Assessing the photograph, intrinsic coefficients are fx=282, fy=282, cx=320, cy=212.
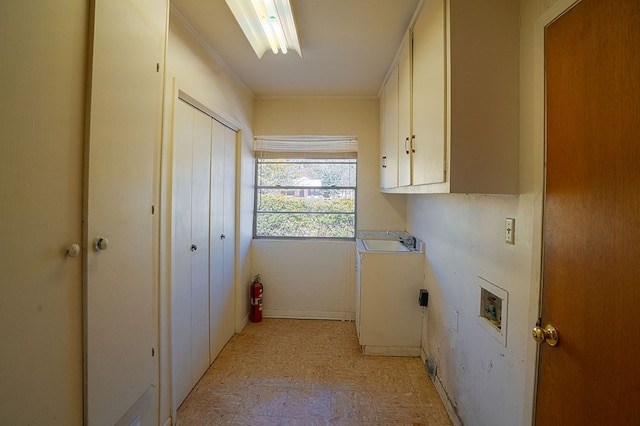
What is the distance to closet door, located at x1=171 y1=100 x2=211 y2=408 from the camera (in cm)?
178

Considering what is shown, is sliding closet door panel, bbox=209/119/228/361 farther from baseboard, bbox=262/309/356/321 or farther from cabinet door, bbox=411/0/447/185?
cabinet door, bbox=411/0/447/185

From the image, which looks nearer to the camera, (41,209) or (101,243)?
(41,209)

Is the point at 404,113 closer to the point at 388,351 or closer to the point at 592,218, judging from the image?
the point at 592,218

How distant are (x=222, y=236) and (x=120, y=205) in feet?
5.14

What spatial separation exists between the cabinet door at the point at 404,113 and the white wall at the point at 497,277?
37cm

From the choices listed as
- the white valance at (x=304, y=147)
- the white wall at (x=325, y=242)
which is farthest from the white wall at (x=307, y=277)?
the white valance at (x=304, y=147)

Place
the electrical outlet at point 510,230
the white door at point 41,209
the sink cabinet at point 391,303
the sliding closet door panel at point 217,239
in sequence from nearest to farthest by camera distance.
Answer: the white door at point 41,209, the electrical outlet at point 510,230, the sliding closet door panel at point 217,239, the sink cabinet at point 391,303

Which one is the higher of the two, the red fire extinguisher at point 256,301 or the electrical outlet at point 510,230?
the electrical outlet at point 510,230

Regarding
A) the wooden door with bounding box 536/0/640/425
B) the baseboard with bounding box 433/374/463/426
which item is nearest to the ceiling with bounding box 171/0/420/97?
the wooden door with bounding box 536/0/640/425

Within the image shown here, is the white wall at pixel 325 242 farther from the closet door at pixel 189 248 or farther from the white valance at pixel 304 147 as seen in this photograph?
the closet door at pixel 189 248

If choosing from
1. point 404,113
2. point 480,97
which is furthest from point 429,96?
point 404,113

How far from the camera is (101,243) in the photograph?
903 millimetres

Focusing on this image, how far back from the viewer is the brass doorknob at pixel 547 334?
0.95 m

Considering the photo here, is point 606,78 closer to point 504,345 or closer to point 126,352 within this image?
point 504,345
